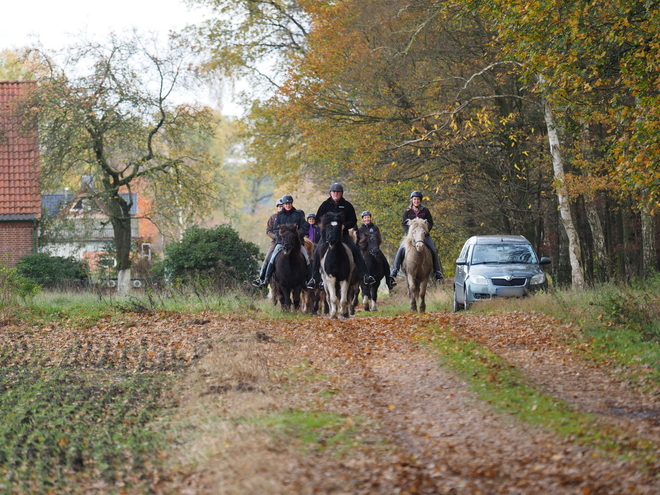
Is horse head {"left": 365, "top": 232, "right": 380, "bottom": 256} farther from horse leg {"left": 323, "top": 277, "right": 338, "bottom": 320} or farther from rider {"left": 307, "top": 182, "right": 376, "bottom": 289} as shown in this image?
horse leg {"left": 323, "top": 277, "right": 338, "bottom": 320}

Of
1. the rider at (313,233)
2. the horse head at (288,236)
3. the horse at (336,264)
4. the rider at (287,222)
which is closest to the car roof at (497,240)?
the rider at (313,233)

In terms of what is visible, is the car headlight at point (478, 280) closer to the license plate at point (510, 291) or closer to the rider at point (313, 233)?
the license plate at point (510, 291)

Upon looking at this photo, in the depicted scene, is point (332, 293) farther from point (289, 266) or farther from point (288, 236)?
point (288, 236)

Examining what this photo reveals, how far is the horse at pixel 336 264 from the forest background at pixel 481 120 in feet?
14.5

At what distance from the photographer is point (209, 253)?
30516mm

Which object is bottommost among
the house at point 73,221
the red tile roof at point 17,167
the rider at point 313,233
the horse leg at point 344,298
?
the horse leg at point 344,298

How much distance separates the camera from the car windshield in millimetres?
19953

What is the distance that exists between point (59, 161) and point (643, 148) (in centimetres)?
2483

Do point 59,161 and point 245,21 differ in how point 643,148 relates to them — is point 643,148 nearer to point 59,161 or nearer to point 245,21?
point 59,161

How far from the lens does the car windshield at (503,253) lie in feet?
65.5

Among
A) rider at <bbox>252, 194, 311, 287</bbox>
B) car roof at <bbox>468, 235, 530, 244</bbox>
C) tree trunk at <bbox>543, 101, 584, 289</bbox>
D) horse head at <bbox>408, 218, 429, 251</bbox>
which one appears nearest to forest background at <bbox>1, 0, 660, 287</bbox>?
tree trunk at <bbox>543, 101, 584, 289</bbox>

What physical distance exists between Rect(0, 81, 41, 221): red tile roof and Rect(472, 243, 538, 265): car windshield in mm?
19240

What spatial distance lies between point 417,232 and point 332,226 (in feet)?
8.61

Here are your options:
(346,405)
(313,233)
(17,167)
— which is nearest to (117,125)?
(17,167)
